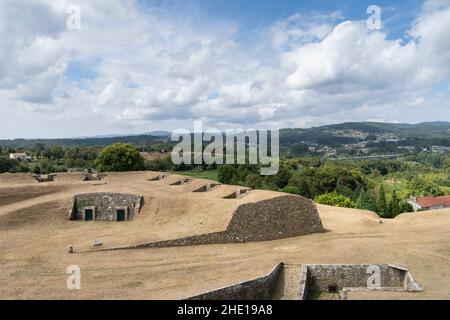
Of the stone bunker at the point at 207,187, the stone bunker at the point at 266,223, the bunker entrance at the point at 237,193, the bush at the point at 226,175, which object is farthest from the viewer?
the bush at the point at 226,175

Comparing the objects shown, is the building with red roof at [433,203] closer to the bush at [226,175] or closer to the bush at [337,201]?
the bush at [337,201]

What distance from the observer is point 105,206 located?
25641 mm

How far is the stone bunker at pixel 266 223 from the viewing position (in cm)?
1947

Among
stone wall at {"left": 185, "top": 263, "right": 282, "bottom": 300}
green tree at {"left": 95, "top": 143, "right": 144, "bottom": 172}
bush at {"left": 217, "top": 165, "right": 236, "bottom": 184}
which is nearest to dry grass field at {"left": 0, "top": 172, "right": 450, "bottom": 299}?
stone wall at {"left": 185, "top": 263, "right": 282, "bottom": 300}

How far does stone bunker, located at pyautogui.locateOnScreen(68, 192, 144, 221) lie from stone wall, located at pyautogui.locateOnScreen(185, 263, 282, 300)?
13456mm

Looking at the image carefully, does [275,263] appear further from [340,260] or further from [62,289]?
[62,289]

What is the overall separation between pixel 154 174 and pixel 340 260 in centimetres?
2476

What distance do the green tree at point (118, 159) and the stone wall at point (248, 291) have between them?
34709 mm

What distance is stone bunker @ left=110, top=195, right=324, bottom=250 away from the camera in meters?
19.5

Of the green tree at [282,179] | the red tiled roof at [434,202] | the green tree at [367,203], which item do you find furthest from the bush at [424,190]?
the green tree at [367,203]

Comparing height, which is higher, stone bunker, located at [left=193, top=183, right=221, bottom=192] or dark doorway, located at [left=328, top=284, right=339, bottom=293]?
stone bunker, located at [left=193, top=183, right=221, bottom=192]

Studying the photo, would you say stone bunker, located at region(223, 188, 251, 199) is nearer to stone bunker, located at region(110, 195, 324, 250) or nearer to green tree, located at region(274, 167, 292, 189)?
stone bunker, located at region(110, 195, 324, 250)

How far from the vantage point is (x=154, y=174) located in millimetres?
37875

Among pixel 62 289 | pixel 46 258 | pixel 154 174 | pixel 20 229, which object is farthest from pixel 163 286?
pixel 154 174
